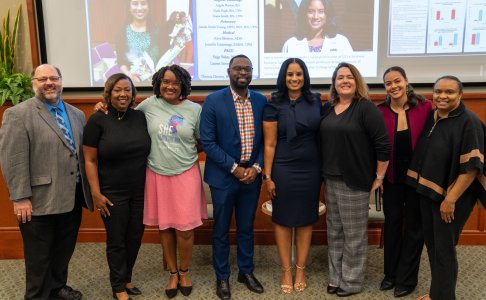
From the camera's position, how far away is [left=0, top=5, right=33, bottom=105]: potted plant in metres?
2.77

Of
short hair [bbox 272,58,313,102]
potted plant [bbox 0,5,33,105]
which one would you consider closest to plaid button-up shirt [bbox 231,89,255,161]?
short hair [bbox 272,58,313,102]

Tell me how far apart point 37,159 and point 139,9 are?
1.55 meters

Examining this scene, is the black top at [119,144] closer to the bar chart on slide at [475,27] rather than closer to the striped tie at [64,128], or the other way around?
the striped tie at [64,128]

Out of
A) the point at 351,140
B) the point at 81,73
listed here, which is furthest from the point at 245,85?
the point at 81,73

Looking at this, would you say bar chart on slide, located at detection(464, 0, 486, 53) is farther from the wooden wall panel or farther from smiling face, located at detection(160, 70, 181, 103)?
smiling face, located at detection(160, 70, 181, 103)

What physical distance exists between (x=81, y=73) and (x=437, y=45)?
9.58 feet

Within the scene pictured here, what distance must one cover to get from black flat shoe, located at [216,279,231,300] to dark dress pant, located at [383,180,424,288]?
108 centimetres

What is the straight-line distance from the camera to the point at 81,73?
3.17m

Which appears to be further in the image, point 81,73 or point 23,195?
point 81,73

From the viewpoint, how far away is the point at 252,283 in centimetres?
256

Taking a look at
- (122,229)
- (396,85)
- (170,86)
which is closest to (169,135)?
(170,86)

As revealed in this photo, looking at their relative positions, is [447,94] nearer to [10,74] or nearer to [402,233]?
[402,233]

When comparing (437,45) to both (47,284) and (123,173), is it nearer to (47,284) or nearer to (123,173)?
(123,173)

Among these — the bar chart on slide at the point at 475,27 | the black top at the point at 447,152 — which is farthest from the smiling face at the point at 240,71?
the bar chart on slide at the point at 475,27
